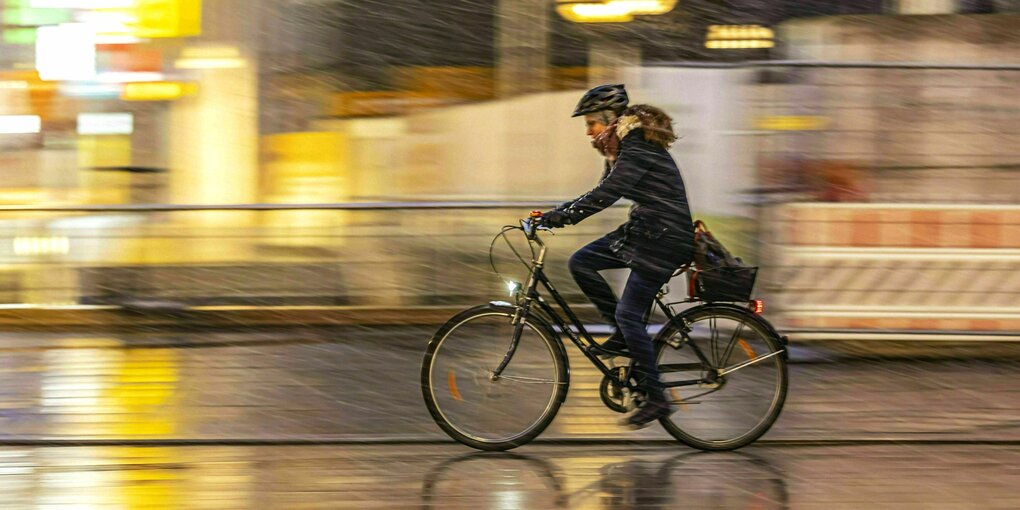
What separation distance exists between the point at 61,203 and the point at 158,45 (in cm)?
145

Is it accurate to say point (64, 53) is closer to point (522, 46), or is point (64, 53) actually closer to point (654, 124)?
point (522, 46)

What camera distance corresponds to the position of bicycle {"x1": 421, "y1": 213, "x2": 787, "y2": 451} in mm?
5859

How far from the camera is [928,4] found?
931 centimetres

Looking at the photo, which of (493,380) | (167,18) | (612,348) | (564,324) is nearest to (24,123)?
(167,18)

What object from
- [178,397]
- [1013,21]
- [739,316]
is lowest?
[178,397]

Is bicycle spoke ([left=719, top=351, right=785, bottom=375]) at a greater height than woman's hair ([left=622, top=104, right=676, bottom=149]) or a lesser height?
lesser

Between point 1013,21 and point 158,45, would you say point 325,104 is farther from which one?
point 1013,21

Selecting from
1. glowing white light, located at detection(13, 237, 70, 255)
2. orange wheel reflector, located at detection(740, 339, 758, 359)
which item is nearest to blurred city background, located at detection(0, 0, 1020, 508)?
glowing white light, located at detection(13, 237, 70, 255)

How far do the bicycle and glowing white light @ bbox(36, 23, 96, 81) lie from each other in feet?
17.2

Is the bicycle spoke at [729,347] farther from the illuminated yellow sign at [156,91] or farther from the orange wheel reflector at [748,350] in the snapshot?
the illuminated yellow sign at [156,91]

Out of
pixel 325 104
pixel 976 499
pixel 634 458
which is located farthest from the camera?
pixel 325 104

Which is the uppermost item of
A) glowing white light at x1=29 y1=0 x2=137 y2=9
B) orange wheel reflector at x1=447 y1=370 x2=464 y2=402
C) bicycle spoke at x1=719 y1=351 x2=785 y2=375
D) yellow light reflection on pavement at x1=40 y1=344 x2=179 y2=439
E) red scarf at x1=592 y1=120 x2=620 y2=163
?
glowing white light at x1=29 y1=0 x2=137 y2=9

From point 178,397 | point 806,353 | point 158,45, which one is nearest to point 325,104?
point 158,45

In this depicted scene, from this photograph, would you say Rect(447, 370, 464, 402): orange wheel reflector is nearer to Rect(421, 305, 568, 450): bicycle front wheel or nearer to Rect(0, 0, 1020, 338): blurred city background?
Rect(421, 305, 568, 450): bicycle front wheel
